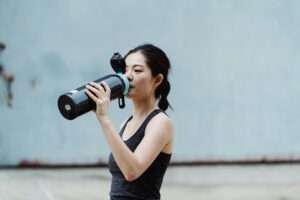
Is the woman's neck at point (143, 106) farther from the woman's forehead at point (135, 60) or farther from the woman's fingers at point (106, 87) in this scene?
the woman's fingers at point (106, 87)

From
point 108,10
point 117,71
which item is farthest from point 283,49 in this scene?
point 117,71

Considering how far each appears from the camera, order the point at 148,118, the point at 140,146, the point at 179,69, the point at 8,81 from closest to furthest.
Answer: the point at 140,146
the point at 148,118
the point at 8,81
the point at 179,69

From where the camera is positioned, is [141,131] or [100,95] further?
[141,131]

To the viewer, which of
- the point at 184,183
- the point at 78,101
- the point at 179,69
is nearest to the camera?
the point at 78,101

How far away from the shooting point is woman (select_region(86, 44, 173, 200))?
8.20ft

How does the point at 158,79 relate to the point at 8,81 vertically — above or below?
above

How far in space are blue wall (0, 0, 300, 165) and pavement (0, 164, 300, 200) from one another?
0.50 ft

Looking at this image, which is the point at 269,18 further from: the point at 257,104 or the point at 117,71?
the point at 117,71

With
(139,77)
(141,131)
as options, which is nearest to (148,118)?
(141,131)

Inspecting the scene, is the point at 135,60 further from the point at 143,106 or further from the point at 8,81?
the point at 8,81

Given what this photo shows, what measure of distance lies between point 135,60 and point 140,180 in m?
0.46

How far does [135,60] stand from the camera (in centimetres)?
277

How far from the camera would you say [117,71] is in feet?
9.00

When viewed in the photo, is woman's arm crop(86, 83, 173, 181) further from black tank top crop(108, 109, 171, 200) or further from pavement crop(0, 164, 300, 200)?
pavement crop(0, 164, 300, 200)
